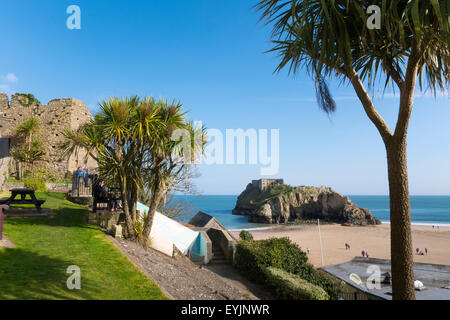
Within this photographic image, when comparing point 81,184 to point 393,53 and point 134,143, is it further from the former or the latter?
point 393,53

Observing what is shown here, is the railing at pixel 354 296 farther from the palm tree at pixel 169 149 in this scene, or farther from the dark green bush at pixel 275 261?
the palm tree at pixel 169 149

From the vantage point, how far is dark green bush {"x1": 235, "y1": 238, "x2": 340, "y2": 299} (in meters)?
11.6

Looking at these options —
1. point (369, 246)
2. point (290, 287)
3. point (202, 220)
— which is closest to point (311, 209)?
point (369, 246)

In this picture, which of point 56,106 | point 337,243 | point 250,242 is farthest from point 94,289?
point 337,243

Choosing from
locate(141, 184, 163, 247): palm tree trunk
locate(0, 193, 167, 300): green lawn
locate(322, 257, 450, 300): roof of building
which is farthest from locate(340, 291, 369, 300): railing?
locate(141, 184, 163, 247): palm tree trunk

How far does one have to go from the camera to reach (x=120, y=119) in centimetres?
991

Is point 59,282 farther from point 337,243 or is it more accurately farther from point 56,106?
point 337,243

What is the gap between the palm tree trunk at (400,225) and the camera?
489 centimetres

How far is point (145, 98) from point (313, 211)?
70.8m

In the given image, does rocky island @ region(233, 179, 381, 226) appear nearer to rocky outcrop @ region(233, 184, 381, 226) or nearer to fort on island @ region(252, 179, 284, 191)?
rocky outcrop @ region(233, 184, 381, 226)

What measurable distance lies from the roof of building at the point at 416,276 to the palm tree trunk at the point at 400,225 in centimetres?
447

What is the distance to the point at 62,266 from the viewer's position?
6.50 metres

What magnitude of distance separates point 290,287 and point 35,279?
8.26m
